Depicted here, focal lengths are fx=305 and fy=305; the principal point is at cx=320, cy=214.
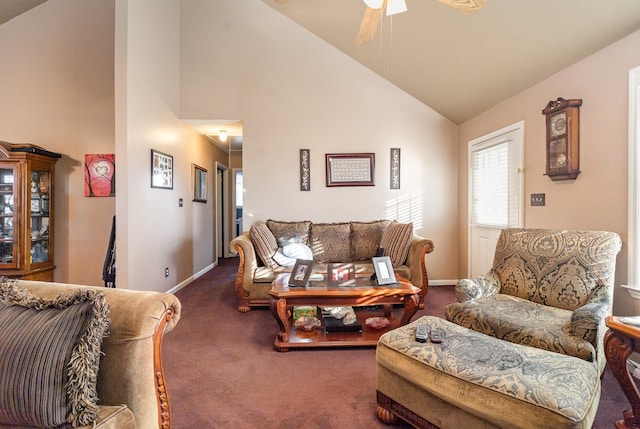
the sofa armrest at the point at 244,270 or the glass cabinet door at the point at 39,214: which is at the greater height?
the glass cabinet door at the point at 39,214

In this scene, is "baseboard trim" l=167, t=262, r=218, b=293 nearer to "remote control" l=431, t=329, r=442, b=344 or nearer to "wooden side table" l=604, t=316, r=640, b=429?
"remote control" l=431, t=329, r=442, b=344

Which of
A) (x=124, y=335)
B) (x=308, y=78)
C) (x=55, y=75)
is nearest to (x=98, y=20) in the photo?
(x=55, y=75)

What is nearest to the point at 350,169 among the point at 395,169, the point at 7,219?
the point at 395,169

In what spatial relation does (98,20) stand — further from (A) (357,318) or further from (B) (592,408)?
(B) (592,408)

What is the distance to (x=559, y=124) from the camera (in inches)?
101

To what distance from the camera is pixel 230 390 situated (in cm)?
190

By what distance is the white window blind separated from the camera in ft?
10.7

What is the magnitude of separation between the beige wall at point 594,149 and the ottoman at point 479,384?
1390mm

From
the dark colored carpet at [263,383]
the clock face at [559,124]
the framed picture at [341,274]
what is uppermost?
the clock face at [559,124]

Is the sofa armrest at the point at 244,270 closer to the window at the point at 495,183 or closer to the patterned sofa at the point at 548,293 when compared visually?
the patterned sofa at the point at 548,293

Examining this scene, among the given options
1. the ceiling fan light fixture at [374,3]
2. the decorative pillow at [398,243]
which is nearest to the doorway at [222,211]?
the decorative pillow at [398,243]

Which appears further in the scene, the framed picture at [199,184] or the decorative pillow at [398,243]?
the framed picture at [199,184]

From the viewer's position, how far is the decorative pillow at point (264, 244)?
3561 millimetres

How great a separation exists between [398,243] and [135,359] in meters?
2.89
